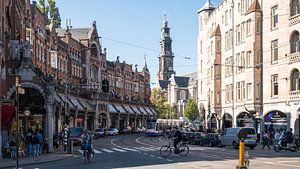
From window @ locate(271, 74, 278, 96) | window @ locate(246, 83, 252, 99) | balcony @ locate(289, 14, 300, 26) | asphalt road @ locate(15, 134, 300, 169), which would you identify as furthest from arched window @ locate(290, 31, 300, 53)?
asphalt road @ locate(15, 134, 300, 169)

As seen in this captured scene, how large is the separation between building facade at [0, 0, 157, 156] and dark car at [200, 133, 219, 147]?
10766 mm

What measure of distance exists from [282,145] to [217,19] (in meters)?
32.2

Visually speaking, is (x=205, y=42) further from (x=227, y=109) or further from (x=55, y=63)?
(x=55, y=63)

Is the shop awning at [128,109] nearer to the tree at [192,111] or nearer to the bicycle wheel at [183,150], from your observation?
the tree at [192,111]

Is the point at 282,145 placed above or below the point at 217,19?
below

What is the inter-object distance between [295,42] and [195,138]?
14.2 meters

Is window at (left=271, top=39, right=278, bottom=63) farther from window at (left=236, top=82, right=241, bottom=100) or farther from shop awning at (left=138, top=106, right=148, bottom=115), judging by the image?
shop awning at (left=138, top=106, right=148, bottom=115)

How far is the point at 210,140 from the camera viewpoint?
163ft

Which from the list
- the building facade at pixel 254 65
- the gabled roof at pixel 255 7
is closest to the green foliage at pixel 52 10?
the building facade at pixel 254 65

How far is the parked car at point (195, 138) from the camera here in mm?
52706

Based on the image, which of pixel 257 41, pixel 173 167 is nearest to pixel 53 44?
pixel 257 41

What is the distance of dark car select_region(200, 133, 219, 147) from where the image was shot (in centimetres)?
4875

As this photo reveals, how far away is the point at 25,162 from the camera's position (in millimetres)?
30078

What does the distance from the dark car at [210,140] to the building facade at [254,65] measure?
608 centimetres
